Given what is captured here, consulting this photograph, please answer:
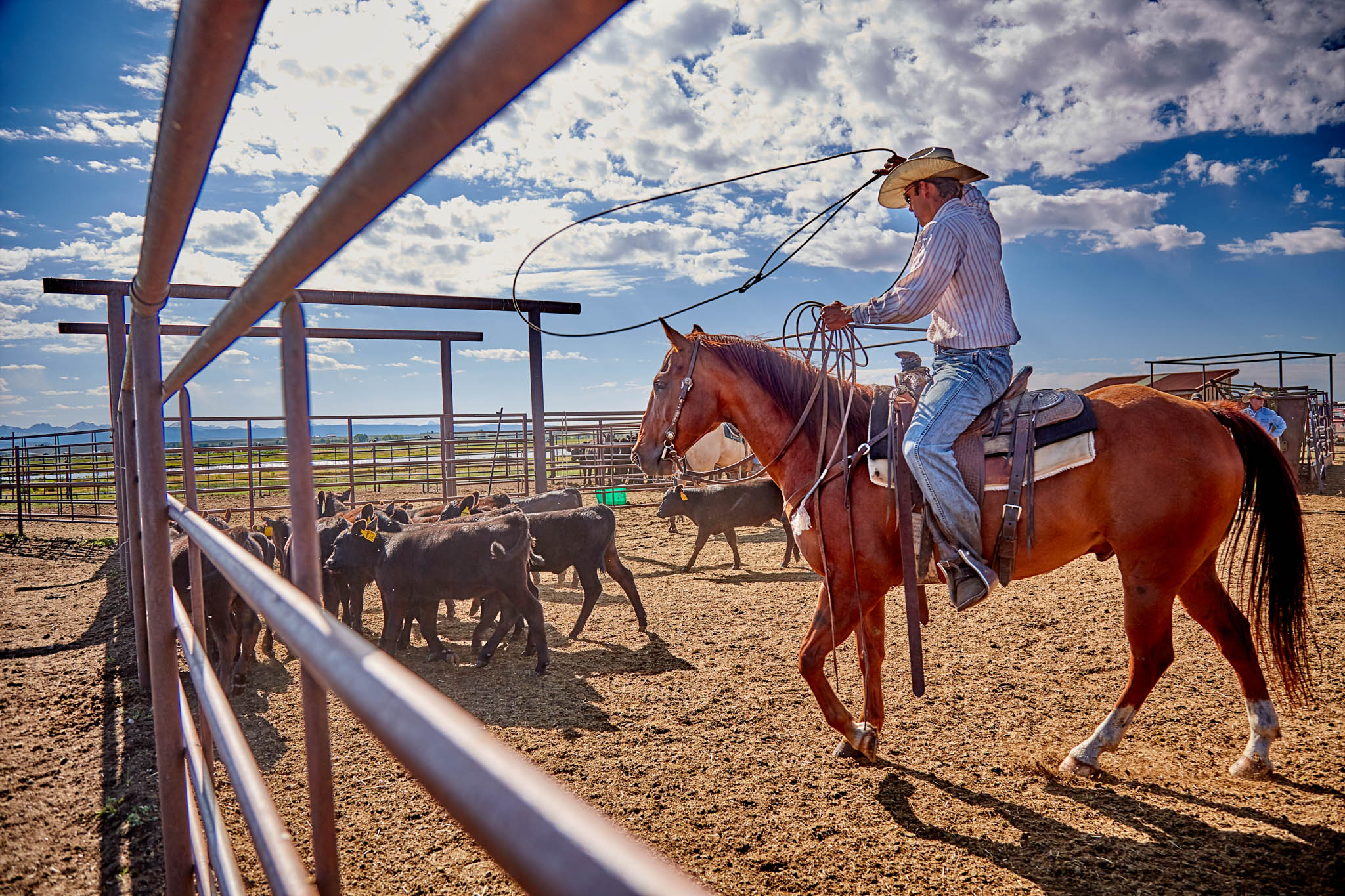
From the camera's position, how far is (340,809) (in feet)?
11.8

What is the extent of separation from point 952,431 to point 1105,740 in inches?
68.8

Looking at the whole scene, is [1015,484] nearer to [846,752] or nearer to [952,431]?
[952,431]

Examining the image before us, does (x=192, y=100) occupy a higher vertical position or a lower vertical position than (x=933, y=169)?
lower

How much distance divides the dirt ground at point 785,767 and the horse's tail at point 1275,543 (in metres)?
0.55

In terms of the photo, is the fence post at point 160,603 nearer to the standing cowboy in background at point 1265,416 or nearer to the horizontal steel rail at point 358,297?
the horizontal steel rail at point 358,297

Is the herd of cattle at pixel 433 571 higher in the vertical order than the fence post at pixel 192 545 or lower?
lower

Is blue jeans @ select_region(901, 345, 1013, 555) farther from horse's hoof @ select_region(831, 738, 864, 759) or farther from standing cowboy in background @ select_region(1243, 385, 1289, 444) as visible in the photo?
standing cowboy in background @ select_region(1243, 385, 1289, 444)

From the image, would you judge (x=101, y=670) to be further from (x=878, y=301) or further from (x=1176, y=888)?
(x=1176, y=888)

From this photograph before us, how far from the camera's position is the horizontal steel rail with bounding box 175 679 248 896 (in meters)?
1.33

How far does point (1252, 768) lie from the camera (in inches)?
145

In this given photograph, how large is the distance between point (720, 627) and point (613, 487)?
9018mm

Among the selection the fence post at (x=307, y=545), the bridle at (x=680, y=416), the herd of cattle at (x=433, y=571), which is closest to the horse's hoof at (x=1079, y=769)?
the bridle at (x=680, y=416)

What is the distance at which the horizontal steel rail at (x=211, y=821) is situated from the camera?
4.36 ft

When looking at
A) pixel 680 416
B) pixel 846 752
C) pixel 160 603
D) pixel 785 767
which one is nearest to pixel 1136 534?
pixel 846 752
